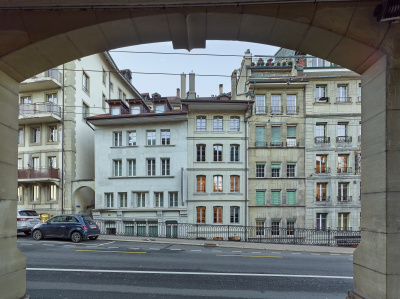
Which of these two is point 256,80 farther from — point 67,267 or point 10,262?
point 10,262

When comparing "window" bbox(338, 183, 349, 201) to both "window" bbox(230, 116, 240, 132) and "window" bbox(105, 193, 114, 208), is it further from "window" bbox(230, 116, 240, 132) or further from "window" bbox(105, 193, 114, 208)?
"window" bbox(105, 193, 114, 208)

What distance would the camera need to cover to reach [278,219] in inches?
933

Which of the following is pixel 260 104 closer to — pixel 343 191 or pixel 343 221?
pixel 343 191

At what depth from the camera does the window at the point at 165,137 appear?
2431 cm

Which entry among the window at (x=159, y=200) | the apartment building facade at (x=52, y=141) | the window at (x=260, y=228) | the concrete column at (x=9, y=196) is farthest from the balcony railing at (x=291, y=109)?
the concrete column at (x=9, y=196)

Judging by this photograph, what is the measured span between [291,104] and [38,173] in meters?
24.4

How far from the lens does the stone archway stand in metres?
3.42

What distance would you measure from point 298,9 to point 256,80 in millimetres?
21435

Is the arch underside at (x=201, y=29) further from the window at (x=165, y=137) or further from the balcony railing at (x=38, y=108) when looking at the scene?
the balcony railing at (x=38, y=108)

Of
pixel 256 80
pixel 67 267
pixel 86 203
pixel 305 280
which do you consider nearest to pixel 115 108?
pixel 86 203

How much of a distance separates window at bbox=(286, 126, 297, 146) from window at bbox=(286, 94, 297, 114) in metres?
1.61

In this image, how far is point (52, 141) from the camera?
971 inches

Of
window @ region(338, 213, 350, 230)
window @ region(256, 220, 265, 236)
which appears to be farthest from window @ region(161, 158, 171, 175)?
window @ region(338, 213, 350, 230)

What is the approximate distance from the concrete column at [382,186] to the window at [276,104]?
2152 cm
